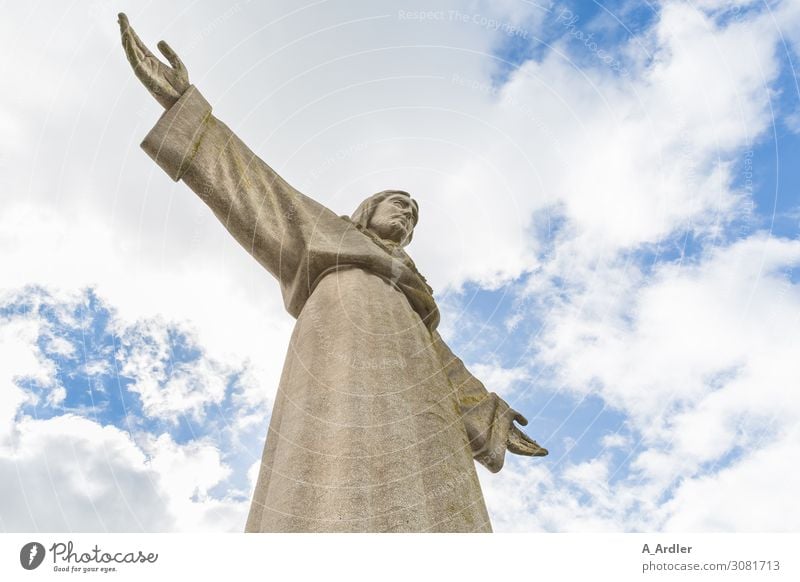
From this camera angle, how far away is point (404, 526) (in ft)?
13.0

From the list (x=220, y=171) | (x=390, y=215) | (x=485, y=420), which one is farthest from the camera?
(x=390, y=215)

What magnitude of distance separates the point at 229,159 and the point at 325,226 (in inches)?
43.7

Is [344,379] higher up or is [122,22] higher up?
[122,22]

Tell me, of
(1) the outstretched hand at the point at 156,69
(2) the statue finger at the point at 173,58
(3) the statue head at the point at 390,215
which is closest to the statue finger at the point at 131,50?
(1) the outstretched hand at the point at 156,69

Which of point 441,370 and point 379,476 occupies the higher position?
point 441,370

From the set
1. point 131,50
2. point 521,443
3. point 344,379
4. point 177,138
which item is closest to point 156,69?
point 131,50

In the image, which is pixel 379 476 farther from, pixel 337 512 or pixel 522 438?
pixel 522 438

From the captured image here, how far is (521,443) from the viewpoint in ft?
23.2

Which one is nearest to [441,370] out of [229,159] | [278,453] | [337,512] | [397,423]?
[397,423]

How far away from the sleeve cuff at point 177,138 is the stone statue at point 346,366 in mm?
12

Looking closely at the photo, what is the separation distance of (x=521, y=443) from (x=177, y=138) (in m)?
4.42

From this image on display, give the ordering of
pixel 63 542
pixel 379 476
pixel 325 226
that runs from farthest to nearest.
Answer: pixel 325 226 → pixel 379 476 → pixel 63 542

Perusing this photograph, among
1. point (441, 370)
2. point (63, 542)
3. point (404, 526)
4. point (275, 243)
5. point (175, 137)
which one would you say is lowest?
point (63, 542)

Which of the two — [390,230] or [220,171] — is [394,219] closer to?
[390,230]
